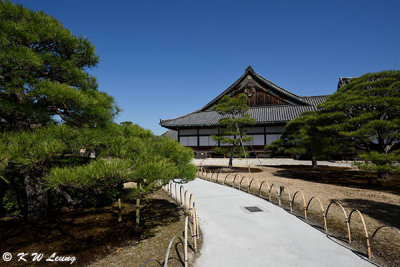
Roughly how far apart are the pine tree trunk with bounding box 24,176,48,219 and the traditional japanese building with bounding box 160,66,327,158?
16.4 metres

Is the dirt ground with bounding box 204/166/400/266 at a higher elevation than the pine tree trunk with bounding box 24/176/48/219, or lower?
lower

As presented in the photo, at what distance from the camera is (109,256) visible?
3395 mm

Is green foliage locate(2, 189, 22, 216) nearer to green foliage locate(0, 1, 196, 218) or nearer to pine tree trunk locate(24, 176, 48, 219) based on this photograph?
pine tree trunk locate(24, 176, 48, 219)

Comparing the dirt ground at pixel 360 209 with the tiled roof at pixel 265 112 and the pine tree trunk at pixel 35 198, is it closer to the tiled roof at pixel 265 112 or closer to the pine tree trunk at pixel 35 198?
the pine tree trunk at pixel 35 198

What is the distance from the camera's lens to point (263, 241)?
386 cm

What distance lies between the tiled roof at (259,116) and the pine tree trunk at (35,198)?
16.4 meters

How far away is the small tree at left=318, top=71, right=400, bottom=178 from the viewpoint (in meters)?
7.25

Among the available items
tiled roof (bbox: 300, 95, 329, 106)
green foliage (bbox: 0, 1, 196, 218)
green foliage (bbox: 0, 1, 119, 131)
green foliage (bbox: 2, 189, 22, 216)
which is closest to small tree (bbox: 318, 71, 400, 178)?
green foliage (bbox: 0, 1, 196, 218)

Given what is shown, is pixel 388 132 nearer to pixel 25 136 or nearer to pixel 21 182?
pixel 25 136

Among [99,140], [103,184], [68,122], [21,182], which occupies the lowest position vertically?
[21,182]

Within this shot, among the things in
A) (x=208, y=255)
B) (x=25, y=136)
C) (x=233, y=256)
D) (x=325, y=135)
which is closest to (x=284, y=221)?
(x=233, y=256)

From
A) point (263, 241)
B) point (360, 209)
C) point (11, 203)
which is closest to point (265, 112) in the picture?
point (360, 209)

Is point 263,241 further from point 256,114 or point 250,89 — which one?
point 250,89

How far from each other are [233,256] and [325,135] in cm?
890
